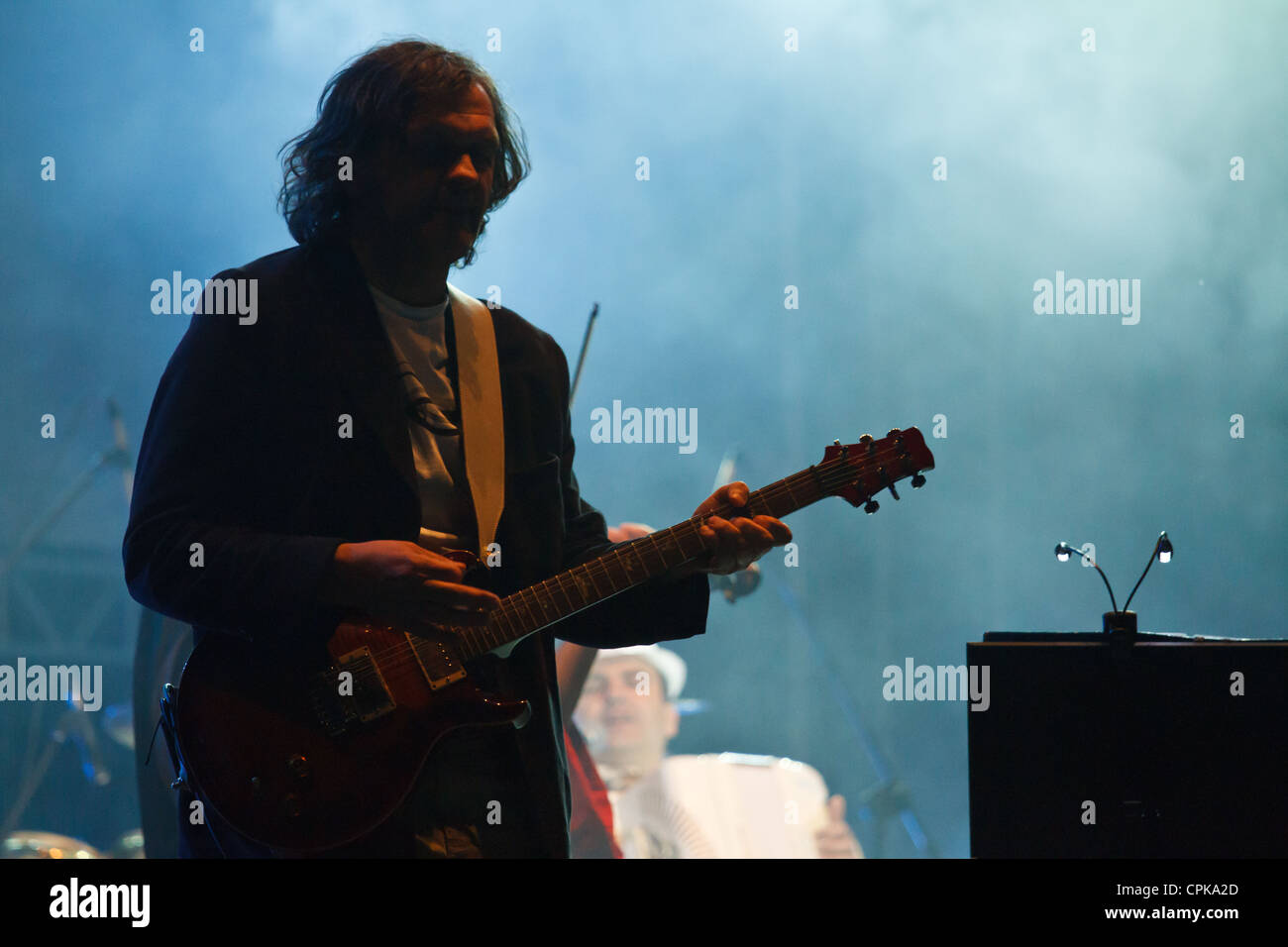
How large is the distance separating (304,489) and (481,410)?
0.32 m

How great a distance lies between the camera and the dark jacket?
1379 millimetres

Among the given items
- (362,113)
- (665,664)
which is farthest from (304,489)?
(665,664)

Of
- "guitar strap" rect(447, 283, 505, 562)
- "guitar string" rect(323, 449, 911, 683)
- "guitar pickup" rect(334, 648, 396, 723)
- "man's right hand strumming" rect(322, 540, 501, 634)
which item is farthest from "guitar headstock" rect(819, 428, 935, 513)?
"guitar pickup" rect(334, 648, 396, 723)

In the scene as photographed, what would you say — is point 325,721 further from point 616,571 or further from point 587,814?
point 587,814

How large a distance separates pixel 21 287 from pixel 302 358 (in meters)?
4.53

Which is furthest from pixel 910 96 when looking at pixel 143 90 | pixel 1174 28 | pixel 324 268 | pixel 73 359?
pixel 324 268

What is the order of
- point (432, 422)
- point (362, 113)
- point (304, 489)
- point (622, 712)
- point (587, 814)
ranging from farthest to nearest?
point (622, 712) < point (587, 814) < point (362, 113) < point (432, 422) < point (304, 489)

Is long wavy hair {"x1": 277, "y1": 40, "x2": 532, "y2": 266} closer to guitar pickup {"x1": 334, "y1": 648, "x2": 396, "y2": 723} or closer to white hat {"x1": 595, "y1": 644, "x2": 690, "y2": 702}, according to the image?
guitar pickup {"x1": 334, "y1": 648, "x2": 396, "y2": 723}

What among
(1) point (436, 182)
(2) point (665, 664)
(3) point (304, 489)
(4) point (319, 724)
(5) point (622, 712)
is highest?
(1) point (436, 182)

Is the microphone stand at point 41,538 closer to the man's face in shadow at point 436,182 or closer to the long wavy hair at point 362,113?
the long wavy hair at point 362,113

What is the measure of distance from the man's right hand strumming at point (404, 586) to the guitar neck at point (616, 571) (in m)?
0.08

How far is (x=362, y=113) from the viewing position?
1.70 metres

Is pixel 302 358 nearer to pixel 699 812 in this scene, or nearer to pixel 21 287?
pixel 699 812

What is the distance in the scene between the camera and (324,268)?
5.40 feet
